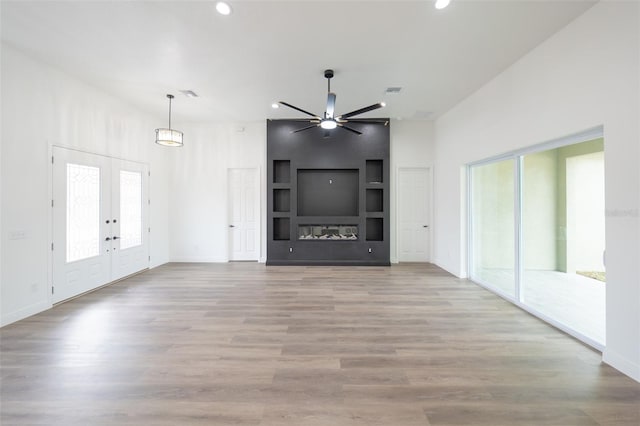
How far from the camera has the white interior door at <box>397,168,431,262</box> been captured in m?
6.55

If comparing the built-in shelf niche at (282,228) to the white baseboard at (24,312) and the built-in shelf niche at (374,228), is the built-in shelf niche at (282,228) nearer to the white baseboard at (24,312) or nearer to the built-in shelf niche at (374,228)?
the built-in shelf niche at (374,228)

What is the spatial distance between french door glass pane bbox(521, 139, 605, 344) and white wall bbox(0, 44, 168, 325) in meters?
6.50

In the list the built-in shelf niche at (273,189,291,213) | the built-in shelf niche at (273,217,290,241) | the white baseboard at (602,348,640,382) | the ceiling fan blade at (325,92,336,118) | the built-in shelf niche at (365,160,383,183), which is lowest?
the white baseboard at (602,348,640,382)

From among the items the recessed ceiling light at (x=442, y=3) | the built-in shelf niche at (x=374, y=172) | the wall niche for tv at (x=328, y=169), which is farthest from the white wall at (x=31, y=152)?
the built-in shelf niche at (x=374, y=172)

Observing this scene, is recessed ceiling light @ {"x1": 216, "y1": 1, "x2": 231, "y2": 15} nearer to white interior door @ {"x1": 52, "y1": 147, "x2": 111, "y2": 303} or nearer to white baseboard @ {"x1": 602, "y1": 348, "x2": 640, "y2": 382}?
white interior door @ {"x1": 52, "y1": 147, "x2": 111, "y2": 303}

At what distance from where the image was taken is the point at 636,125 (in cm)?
217

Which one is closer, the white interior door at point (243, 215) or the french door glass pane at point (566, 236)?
the french door glass pane at point (566, 236)

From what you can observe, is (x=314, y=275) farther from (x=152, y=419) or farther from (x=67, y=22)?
(x=67, y=22)

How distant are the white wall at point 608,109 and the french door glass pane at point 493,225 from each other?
647 mm

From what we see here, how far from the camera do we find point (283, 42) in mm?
3197

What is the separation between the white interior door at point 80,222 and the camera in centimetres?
384

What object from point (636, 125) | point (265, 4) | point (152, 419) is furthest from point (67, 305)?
point (636, 125)

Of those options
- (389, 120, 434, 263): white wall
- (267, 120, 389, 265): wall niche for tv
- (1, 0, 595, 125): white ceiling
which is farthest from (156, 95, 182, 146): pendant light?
(389, 120, 434, 263): white wall

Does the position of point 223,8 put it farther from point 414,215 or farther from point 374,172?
point 414,215
